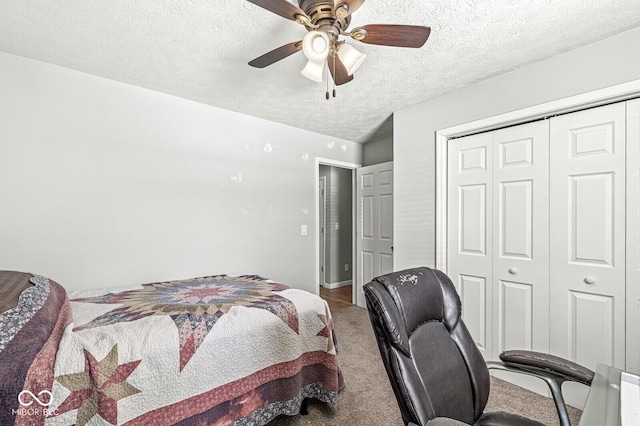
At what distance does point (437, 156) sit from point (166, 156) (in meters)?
2.52

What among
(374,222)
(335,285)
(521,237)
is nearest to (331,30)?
(521,237)

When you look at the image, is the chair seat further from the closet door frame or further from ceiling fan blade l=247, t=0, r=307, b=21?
ceiling fan blade l=247, t=0, r=307, b=21

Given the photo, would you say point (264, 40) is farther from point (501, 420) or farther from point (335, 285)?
point (335, 285)

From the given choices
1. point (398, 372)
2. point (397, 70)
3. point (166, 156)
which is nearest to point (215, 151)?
point (166, 156)

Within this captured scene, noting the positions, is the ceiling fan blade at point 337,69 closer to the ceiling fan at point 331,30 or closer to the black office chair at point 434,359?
the ceiling fan at point 331,30

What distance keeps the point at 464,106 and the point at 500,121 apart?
36cm

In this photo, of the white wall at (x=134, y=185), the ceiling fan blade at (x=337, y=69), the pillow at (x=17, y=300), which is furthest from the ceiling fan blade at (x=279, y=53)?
the pillow at (x=17, y=300)

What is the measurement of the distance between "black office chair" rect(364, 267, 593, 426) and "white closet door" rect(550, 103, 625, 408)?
1139 mm

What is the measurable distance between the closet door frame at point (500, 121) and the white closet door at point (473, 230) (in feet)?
0.17

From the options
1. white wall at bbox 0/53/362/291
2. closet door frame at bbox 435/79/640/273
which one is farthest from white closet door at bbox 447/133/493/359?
white wall at bbox 0/53/362/291

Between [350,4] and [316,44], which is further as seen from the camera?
[316,44]

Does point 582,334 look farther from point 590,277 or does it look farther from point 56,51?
point 56,51

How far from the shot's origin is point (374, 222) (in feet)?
Result: 13.5

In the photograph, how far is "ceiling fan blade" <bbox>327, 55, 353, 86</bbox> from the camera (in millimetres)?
1744
